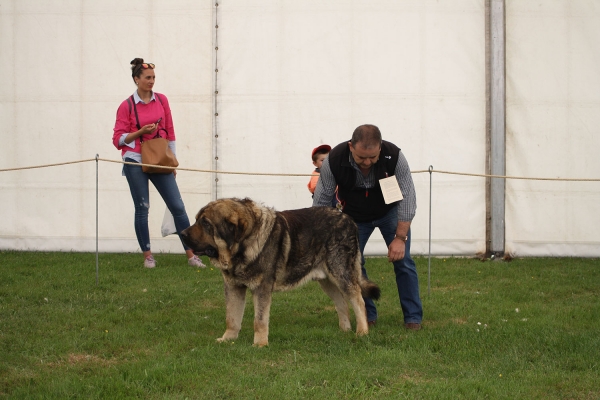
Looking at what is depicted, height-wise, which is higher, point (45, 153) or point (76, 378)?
point (45, 153)

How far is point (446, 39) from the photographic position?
11023 mm

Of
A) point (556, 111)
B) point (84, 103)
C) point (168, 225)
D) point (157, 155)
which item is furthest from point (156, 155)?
point (556, 111)

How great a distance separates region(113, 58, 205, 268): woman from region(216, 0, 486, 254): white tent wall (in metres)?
1.58

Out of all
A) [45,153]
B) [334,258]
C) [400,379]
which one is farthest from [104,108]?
[400,379]

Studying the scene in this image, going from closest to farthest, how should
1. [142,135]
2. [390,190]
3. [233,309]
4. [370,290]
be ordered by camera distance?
[233,309]
[390,190]
[370,290]
[142,135]

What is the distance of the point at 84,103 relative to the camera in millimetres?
11141

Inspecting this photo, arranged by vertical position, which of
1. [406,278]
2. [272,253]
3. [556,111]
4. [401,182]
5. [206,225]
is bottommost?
[406,278]

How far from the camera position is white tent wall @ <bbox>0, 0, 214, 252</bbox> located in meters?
11.1

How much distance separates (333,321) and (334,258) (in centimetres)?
94

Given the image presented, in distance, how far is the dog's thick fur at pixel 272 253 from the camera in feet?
19.3

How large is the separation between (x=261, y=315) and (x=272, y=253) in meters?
0.50

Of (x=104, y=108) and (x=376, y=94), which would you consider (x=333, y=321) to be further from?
(x=104, y=108)

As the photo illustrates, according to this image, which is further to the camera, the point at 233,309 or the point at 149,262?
the point at 149,262

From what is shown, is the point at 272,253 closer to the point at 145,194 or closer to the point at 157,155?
the point at 157,155
